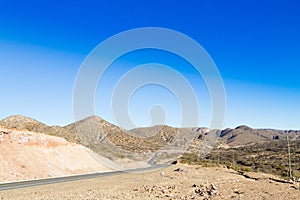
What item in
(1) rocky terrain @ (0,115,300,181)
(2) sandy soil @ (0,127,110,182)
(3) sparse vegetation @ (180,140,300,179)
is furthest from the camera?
→ (1) rocky terrain @ (0,115,300,181)

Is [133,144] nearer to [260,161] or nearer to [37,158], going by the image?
[260,161]

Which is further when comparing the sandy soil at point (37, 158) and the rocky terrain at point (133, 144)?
the rocky terrain at point (133, 144)

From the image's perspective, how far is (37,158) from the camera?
44.8m

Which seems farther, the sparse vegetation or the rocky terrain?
the rocky terrain

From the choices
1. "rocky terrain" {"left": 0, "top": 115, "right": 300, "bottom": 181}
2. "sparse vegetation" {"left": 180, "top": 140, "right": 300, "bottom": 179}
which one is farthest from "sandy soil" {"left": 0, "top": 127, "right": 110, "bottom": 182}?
"sparse vegetation" {"left": 180, "top": 140, "right": 300, "bottom": 179}

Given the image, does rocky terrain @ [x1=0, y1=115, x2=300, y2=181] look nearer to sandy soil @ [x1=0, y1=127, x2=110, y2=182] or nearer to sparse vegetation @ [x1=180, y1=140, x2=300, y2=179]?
sparse vegetation @ [x1=180, y1=140, x2=300, y2=179]

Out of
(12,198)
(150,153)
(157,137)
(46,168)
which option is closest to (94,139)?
(150,153)

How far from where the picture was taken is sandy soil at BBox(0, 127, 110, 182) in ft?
128

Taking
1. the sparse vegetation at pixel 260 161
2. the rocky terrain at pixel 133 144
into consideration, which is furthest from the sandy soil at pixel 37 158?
the sparse vegetation at pixel 260 161

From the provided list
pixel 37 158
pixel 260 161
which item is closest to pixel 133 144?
pixel 260 161

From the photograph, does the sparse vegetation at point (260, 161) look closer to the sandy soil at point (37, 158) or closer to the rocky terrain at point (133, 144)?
the rocky terrain at point (133, 144)

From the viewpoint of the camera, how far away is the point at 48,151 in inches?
1961

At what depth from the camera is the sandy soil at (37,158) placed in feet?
128

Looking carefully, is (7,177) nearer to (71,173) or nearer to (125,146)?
(71,173)
